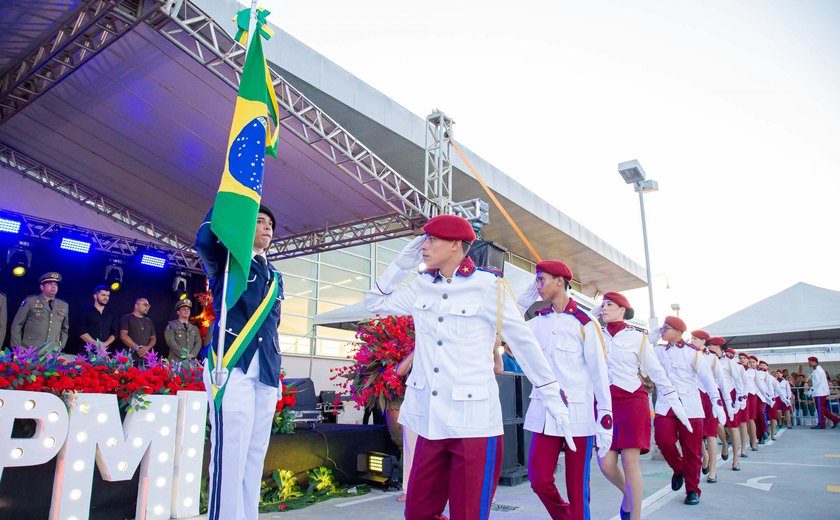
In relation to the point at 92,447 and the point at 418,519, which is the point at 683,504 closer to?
the point at 418,519

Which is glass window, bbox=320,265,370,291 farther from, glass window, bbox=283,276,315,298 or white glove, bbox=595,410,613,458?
white glove, bbox=595,410,613,458

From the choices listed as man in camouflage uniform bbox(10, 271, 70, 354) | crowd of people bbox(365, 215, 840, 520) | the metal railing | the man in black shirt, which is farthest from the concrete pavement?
the metal railing

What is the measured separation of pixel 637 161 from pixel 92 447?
37.5 feet

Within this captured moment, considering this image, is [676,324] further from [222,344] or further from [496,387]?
[222,344]

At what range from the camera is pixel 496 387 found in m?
2.62

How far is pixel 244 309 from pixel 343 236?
10379mm

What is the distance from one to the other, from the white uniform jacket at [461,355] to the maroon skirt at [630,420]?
2177mm

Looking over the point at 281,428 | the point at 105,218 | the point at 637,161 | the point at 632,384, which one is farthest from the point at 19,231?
the point at 637,161

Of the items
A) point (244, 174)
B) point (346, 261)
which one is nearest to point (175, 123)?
point (244, 174)

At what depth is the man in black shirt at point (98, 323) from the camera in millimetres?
10016

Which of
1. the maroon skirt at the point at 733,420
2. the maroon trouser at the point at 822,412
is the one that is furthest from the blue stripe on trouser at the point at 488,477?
the maroon trouser at the point at 822,412

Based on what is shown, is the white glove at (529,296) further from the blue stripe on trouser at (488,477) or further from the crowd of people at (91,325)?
the crowd of people at (91,325)

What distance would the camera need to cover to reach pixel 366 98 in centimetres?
1319

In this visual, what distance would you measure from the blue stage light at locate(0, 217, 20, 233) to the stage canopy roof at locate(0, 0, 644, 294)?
959mm
